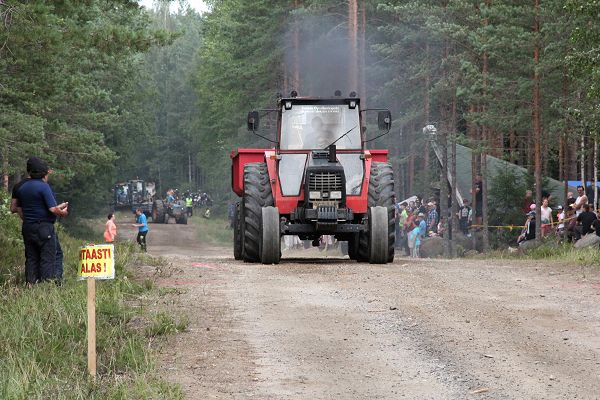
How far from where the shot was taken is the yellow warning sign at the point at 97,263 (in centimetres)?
959

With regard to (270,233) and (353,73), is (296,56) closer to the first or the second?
(353,73)

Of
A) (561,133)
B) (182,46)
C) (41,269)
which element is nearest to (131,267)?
(41,269)

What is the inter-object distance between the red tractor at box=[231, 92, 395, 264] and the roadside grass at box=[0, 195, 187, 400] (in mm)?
4427

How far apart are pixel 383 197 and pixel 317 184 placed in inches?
46.4

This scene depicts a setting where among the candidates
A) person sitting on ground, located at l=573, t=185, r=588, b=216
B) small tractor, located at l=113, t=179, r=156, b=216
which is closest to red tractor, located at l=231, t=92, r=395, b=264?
person sitting on ground, located at l=573, t=185, r=588, b=216

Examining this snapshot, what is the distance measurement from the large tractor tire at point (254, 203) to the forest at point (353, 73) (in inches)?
121

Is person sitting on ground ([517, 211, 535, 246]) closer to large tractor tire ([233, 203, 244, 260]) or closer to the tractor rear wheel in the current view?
large tractor tire ([233, 203, 244, 260])

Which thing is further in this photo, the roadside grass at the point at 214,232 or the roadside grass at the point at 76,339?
the roadside grass at the point at 214,232

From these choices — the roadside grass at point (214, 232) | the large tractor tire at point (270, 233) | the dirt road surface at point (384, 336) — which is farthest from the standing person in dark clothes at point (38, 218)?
the roadside grass at point (214, 232)

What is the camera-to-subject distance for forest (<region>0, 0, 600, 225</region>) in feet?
70.6

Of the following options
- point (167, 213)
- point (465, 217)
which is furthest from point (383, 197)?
point (167, 213)

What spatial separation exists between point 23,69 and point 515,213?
16011 millimetres

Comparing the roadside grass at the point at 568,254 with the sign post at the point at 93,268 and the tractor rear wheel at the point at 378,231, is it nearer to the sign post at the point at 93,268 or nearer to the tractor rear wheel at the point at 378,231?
the tractor rear wheel at the point at 378,231

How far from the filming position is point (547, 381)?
9391 millimetres
